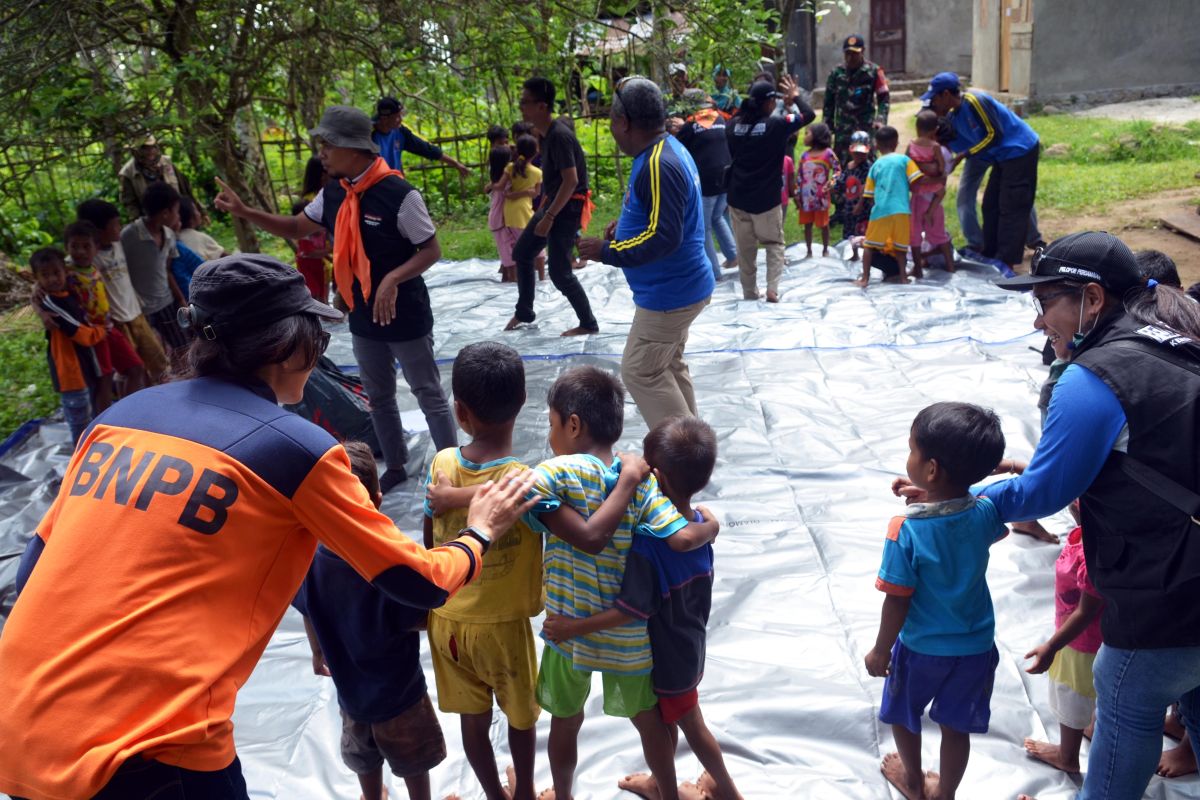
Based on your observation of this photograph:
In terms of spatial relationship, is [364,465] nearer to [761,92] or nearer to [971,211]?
[761,92]

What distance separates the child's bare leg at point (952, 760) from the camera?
8.41 ft

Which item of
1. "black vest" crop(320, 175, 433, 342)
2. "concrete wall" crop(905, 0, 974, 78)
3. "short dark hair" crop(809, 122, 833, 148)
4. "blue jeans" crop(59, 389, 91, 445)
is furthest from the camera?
"concrete wall" crop(905, 0, 974, 78)

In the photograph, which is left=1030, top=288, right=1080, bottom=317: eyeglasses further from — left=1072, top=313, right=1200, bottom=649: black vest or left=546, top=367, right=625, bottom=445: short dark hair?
left=546, top=367, right=625, bottom=445: short dark hair

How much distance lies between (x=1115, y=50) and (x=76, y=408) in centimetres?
1504

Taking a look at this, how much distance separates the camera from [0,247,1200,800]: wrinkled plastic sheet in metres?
2.96

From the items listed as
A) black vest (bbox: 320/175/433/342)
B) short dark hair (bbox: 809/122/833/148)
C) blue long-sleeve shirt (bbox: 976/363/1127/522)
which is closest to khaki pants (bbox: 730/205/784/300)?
short dark hair (bbox: 809/122/833/148)

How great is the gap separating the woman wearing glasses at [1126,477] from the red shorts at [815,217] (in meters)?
5.99

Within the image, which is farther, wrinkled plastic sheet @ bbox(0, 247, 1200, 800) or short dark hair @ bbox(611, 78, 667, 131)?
short dark hair @ bbox(611, 78, 667, 131)

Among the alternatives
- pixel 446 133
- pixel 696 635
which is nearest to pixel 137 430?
pixel 696 635

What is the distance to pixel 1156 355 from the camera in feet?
6.93

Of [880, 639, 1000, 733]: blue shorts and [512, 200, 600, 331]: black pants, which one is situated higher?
[512, 200, 600, 331]: black pants

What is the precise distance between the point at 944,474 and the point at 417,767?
5.00ft

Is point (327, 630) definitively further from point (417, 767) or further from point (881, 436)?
point (881, 436)

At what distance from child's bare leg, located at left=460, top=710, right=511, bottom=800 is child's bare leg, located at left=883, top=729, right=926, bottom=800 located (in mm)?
1081
